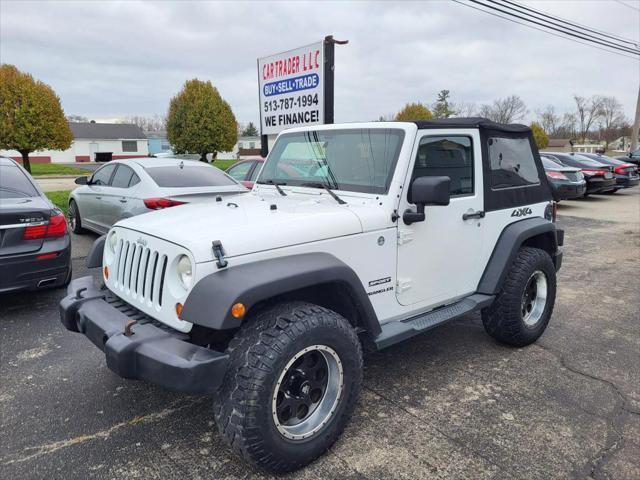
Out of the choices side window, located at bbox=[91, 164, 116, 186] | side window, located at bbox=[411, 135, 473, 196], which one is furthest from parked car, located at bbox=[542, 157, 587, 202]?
side window, located at bbox=[91, 164, 116, 186]

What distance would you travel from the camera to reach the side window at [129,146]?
2366 inches

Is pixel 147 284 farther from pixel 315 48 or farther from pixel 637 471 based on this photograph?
pixel 315 48

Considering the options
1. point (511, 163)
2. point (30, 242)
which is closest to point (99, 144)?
point (30, 242)

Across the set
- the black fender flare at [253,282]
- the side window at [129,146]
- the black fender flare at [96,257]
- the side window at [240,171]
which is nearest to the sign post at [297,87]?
the side window at [240,171]

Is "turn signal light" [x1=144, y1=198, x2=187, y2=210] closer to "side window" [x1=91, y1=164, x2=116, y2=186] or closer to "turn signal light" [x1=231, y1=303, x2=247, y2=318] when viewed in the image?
"side window" [x1=91, y1=164, x2=116, y2=186]

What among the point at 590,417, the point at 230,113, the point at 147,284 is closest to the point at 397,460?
the point at 590,417

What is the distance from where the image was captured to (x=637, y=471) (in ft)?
8.52

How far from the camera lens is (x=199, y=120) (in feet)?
107

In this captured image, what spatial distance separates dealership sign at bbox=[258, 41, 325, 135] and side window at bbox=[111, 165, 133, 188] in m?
2.68

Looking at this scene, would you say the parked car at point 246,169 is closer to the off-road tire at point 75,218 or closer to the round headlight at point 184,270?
the off-road tire at point 75,218

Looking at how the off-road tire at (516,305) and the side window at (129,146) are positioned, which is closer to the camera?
the off-road tire at (516,305)

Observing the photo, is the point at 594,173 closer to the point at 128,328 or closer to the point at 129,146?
the point at 128,328

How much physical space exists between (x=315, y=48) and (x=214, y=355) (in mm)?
6528

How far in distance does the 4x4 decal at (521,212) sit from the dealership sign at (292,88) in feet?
14.2
